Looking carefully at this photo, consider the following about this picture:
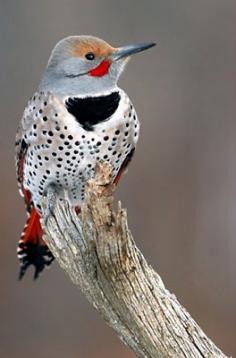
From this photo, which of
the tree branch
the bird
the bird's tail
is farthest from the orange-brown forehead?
the bird's tail

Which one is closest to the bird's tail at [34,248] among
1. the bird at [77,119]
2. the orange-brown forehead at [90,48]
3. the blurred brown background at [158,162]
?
the bird at [77,119]

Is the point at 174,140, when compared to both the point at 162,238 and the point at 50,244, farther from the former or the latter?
the point at 50,244

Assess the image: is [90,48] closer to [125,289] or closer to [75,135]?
[75,135]

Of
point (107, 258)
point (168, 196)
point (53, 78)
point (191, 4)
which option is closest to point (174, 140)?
point (168, 196)

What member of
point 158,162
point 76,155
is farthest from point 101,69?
point 158,162

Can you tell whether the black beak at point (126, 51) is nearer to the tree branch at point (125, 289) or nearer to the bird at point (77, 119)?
the bird at point (77, 119)

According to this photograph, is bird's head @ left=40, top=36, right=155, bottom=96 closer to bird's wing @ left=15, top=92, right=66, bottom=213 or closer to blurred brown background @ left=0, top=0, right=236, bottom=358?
bird's wing @ left=15, top=92, right=66, bottom=213
